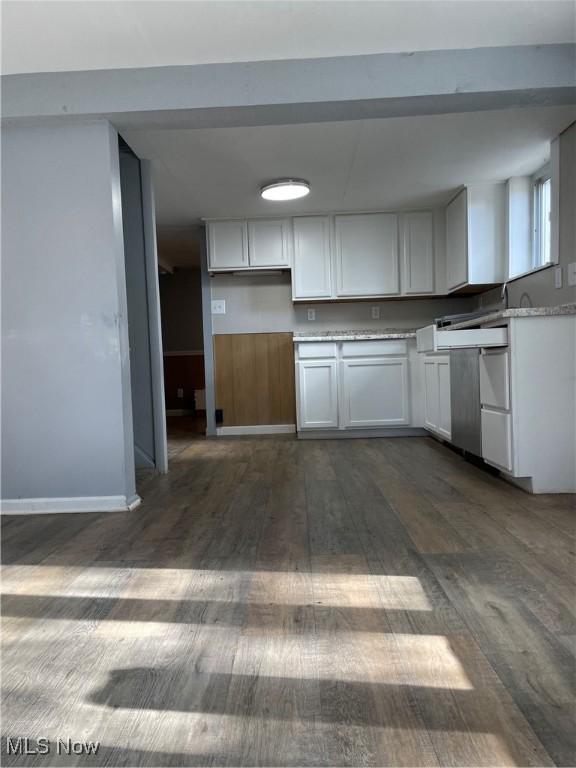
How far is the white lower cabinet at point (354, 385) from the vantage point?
4.48 meters

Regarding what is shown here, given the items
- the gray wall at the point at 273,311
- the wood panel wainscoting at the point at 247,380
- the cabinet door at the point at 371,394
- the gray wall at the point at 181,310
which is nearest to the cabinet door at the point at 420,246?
the gray wall at the point at 273,311

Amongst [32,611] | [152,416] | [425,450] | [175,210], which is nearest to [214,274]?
[175,210]

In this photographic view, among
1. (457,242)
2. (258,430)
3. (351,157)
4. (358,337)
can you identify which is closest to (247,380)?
(258,430)

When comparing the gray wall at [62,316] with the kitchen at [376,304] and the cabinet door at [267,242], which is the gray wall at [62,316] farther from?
the cabinet door at [267,242]

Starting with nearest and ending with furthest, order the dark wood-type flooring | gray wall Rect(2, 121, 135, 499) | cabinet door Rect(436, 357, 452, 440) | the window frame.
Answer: the dark wood-type flooring < gray wall Rect(2, 121, 135, 499) < cabinet door Rect(436, 357, 452, 440) < the window frame

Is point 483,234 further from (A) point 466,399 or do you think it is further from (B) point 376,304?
(A) point 466,399

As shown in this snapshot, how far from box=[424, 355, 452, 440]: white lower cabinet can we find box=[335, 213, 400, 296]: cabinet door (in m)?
0.88

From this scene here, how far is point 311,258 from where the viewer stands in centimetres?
465

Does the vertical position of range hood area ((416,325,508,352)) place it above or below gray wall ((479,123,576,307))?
below

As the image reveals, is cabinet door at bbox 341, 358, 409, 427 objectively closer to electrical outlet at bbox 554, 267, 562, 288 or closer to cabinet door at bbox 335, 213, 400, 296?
cabinet door at bbox 335, 213, 400, 296

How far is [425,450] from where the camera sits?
385 centimetres

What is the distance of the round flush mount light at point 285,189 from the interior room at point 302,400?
0.02 m

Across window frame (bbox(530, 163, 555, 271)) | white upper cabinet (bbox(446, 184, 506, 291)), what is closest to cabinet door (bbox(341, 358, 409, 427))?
white upper cabinet (bbox(446, 184, 506, 291))

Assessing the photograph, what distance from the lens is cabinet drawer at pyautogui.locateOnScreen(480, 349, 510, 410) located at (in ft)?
8.35
